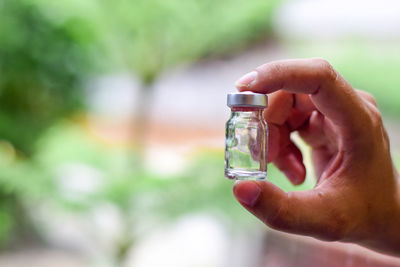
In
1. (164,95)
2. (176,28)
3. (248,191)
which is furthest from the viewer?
(164,95)

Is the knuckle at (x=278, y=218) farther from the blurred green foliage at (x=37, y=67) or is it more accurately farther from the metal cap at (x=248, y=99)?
the blurred green foliage at (x=37, y=67)

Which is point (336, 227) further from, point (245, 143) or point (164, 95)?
point (164, 95)

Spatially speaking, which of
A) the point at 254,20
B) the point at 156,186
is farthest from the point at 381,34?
the point at 156,186

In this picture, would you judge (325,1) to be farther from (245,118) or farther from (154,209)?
(245,118)

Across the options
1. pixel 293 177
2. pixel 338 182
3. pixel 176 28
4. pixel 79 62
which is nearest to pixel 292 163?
pixel 293 177

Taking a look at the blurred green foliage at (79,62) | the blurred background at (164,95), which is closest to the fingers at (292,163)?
the blurred background at (164,95)
